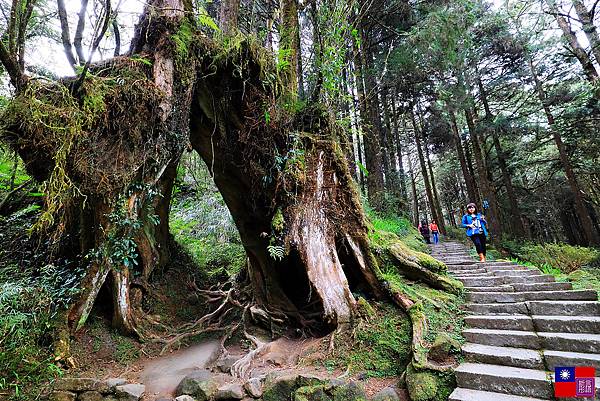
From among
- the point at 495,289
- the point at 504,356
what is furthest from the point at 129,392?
the point at 495,289

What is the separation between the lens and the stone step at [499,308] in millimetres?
4348

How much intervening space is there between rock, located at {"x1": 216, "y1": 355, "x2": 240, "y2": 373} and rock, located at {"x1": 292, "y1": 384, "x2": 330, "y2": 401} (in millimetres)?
1377

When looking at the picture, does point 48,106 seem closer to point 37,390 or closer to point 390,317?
point 37,390

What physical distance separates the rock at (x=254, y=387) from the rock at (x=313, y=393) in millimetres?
511

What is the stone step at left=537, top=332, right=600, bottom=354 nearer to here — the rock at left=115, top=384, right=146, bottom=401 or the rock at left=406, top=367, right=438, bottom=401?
the rock at left=406, top=367, right=438, bottom=401

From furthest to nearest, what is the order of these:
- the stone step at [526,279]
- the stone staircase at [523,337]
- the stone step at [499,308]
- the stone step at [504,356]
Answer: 1. the stone step at [526,279]
2. the stone step at [499,308]
3. the stone step at [504,356]
4. the stone staircase at [523,337]

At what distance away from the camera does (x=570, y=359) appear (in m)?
3.16

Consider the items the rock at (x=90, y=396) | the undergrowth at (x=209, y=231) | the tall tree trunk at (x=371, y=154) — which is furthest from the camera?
the tall tree trunk at (x=371, y=154)

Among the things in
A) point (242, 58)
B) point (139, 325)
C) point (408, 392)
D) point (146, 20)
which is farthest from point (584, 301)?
point (146, 20)

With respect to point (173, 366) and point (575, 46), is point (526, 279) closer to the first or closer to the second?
point (173, 366)

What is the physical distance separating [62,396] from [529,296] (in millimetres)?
6511

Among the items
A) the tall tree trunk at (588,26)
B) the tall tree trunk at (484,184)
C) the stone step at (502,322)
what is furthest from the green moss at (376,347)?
the tall tree trunk at (588,26)

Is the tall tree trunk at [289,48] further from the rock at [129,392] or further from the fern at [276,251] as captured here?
the rock at [129,392]

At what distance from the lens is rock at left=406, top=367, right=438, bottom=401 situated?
123 inches
